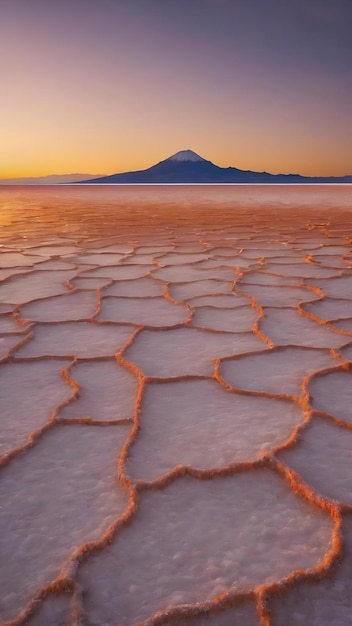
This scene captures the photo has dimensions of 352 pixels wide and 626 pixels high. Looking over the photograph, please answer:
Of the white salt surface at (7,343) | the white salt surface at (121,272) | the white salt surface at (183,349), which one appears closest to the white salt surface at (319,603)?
the white salt surface at (183,349)

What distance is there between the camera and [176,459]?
3.59 feet

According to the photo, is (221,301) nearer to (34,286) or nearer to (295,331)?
(295,331)

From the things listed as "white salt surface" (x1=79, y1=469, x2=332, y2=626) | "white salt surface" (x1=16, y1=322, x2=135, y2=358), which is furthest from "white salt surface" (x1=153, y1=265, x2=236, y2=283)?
"white salt surface" (x1=79, y1=469, x2=332, y2=626)

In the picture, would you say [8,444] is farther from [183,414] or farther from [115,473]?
[183,414]

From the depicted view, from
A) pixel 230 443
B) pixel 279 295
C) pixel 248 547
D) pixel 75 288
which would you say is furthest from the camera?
pixel 75 288

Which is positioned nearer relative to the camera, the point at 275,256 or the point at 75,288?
the point at 75,288

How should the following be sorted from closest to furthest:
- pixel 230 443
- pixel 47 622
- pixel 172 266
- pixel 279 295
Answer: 1. pixel 47 622
2. pixel 230 443
3. pixel 279 295
4. pixel 172 266

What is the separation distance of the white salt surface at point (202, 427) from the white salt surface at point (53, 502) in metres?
0.07

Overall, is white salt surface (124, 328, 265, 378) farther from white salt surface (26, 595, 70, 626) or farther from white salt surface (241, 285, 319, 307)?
white salt surface (26, 595, 70, 626)

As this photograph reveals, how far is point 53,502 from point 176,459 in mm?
259

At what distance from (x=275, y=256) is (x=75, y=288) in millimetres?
1543

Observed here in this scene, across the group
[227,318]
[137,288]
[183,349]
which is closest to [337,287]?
[227,318]

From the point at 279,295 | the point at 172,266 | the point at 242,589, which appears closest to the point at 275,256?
the point at 172,266

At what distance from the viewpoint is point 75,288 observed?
2.63 meters
